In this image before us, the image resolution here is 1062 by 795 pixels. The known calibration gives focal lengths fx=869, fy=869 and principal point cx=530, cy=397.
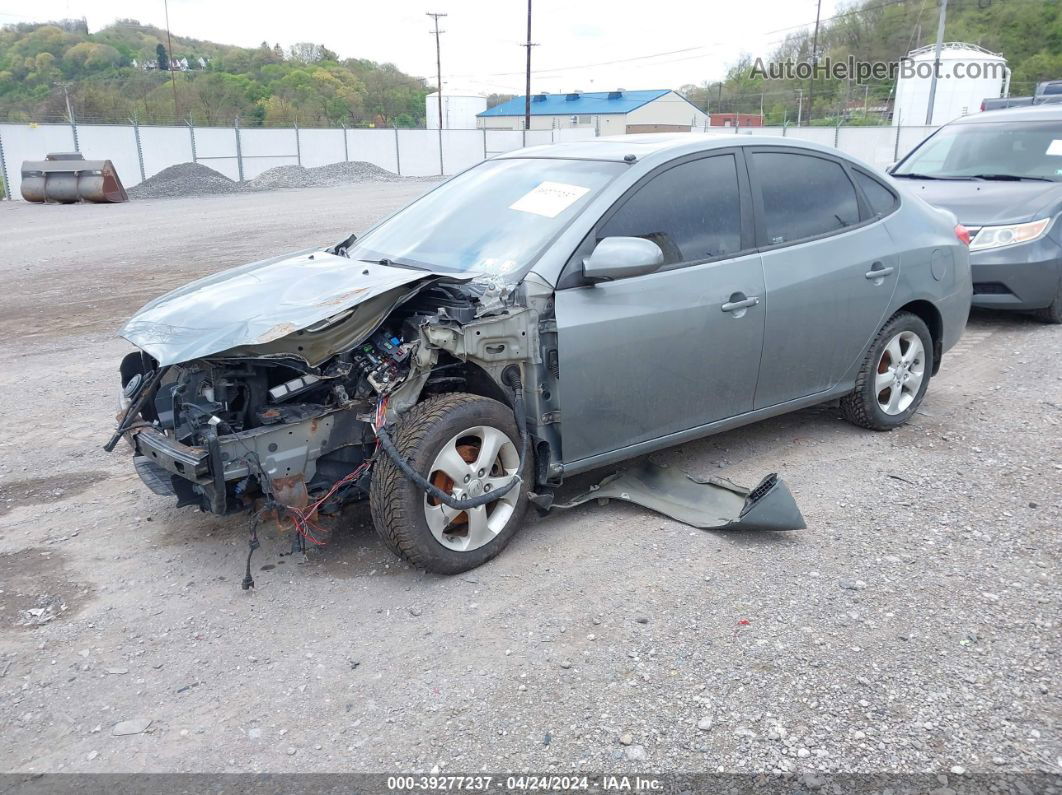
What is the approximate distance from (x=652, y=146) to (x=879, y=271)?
5.34ft

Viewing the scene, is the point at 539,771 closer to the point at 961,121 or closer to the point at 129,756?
the point at 129,756

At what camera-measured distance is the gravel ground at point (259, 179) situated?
2938cm

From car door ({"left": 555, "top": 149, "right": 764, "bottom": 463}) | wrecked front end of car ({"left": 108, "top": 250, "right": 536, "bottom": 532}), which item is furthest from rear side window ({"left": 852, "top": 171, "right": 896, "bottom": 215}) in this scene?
wrecked front end of car ({"left": 108, "top": 250, "right": 536, "bottom": 532})

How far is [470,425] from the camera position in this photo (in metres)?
3.72

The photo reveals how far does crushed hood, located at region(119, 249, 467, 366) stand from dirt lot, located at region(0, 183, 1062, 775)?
3.48 feet

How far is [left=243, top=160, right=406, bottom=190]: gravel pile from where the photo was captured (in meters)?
33.3

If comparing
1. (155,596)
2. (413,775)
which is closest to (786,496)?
(413,775)

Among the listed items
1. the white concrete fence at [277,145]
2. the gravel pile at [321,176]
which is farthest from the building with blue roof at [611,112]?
the gravel pile at [321,176]

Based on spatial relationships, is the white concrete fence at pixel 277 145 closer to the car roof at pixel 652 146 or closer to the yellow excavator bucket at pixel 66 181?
the yellow excavator bucket at pixel 66 181

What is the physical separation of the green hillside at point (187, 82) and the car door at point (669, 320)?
41429 millimetres

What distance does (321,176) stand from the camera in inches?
1404

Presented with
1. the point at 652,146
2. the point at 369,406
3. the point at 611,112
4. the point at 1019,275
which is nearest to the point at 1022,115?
the point at 1019,275

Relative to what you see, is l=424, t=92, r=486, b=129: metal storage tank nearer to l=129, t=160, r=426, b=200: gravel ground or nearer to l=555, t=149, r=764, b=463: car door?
l=129, t=160, r=426, b=200: gravel ground

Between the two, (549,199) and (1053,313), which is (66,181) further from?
(1053,313)
